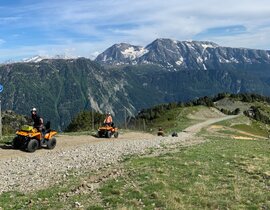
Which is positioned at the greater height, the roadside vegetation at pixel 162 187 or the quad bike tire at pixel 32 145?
the quad bike tire at pixel 32 145


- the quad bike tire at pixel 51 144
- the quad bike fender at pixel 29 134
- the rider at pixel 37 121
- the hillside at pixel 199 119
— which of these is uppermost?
the rider at pixel 37 121

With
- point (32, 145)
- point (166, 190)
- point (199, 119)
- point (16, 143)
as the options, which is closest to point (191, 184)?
point (166, 190)

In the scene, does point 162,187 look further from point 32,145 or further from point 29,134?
point 29,134

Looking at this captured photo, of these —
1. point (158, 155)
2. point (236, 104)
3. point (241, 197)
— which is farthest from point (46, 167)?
point (236, 104)

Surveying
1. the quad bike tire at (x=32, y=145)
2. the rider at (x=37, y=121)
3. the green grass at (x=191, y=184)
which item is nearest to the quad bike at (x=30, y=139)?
the quad bike tire at (x=32, y=145)

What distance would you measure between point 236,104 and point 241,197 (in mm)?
178860

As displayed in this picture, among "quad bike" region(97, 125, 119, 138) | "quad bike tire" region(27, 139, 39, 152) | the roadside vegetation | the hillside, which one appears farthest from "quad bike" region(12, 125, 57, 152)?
the hillside

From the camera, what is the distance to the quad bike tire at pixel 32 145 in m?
30.7

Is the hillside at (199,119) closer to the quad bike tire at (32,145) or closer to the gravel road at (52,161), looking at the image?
the gravel road at (52,161)

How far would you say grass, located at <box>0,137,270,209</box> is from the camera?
1745 cm

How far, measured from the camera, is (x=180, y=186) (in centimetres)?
2059

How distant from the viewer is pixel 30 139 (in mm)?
31250

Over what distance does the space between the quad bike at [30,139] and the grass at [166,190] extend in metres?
7.78

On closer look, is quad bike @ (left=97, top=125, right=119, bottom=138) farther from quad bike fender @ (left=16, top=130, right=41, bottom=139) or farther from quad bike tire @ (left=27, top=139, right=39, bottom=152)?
quad bike tire @ (left=27, top=139, right=39, bottom=152)
